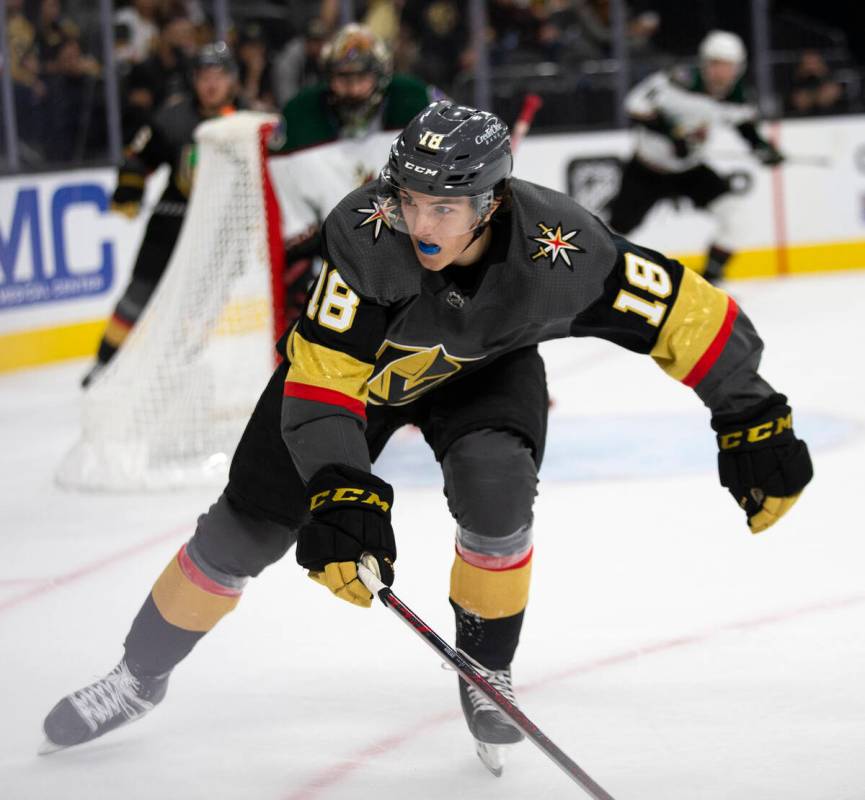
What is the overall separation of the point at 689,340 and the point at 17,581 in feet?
6.58

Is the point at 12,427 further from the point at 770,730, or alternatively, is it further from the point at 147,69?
the point at 770,730

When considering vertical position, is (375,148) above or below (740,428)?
below

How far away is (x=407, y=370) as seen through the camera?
2.28m

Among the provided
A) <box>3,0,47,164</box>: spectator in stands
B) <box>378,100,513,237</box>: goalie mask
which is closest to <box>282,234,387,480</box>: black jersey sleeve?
<box>378,100,513,237</box>: goalie mask

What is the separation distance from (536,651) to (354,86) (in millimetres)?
2293

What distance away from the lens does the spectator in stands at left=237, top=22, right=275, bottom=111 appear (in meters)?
7.94

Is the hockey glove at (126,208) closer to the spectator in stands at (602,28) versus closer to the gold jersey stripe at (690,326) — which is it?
the gold jersey stripe at (690,326)

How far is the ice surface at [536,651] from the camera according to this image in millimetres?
2426

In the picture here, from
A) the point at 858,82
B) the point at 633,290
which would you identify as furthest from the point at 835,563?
the point at 858,82

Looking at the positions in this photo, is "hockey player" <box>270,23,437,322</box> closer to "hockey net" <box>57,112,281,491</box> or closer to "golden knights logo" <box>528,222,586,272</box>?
"hockey net" <box>57,112,281,491</box>

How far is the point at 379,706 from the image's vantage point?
2.72 m

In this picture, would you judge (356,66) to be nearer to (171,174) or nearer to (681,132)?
(171,174)

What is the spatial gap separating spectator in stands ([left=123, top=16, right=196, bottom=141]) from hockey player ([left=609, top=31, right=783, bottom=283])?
216 centimetres

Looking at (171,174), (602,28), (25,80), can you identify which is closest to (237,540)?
(171,174)
